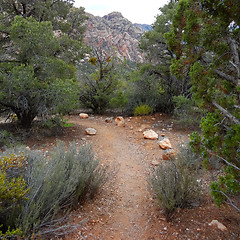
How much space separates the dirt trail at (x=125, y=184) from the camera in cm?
275

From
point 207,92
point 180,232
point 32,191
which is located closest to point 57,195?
point 32,191

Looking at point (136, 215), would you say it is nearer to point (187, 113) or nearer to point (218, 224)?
point (218, 224)

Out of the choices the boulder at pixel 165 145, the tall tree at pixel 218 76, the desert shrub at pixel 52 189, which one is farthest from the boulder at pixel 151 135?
the tall tree at pixel 218 76

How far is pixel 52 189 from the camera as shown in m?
2.48

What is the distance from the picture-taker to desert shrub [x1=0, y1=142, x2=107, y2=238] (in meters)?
2.07

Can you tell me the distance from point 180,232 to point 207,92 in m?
1.86

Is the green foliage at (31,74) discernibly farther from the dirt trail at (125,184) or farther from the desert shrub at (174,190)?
the desert shrub at (174,190)

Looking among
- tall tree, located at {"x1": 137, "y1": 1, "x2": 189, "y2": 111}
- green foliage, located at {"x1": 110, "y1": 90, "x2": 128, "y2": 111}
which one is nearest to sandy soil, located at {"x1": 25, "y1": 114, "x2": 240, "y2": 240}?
green foliage, located at {"x1": 110, "y1": 90, "x2": 128, "y2": 111}

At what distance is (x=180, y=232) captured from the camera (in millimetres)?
2529

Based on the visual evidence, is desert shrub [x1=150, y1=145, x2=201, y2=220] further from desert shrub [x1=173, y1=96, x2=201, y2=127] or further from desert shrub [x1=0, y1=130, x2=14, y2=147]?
desert shrub [x1=173, y1=96, x2=201, y2=127]

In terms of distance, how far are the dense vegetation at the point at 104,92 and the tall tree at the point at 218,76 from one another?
0.01 metres

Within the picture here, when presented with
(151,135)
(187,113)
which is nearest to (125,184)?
(151,135)

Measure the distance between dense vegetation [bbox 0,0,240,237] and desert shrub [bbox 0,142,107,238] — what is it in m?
0.02

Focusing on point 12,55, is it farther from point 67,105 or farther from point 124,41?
point 124,41
